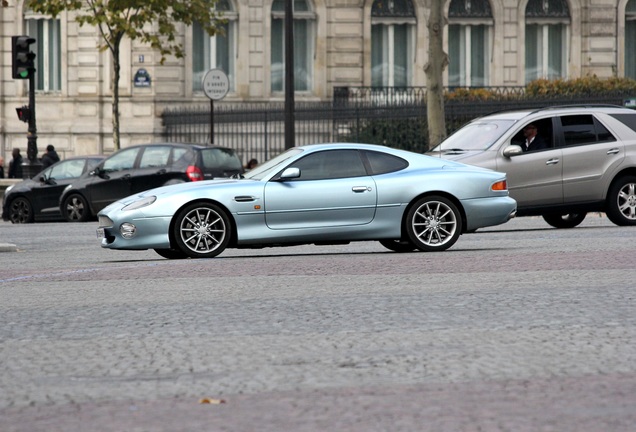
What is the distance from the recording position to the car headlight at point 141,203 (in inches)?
576

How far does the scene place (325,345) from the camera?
801 centimetres

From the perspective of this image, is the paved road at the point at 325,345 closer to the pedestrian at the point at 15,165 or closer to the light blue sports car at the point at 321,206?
the light blue sports car at the point at 321,206

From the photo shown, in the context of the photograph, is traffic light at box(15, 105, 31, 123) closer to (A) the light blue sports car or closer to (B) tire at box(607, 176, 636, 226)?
(B) tire at box(607, 176, 636, 226)

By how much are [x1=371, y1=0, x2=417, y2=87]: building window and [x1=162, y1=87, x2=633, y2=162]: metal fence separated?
1621 millimetres

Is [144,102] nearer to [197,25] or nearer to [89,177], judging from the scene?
[197,25]

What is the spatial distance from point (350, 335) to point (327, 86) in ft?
103

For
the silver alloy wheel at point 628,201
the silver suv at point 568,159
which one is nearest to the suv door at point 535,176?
the silver suv at point 568,159

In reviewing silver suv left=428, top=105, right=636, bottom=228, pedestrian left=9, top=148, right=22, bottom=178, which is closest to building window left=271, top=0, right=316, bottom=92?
pedestrian left=9, top=148, right=22, bottom=178

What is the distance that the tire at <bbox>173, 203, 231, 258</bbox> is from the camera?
14.6 meters

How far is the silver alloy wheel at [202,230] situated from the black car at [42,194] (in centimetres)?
1272

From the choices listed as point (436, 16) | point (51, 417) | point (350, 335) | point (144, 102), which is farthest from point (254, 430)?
point (144, 102)

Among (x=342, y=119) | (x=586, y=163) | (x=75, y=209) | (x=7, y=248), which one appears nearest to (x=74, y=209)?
(x=75, y=209)

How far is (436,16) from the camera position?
30.4 m

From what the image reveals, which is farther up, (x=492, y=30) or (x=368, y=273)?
(x=492, y=30)
